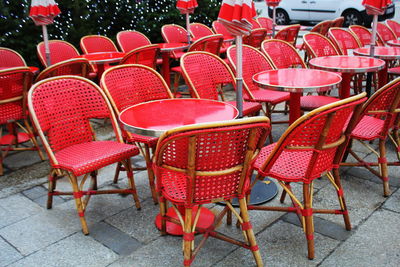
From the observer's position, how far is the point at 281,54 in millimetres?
4789

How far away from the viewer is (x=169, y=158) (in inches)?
84.4

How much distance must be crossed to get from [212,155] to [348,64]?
260 centimetres

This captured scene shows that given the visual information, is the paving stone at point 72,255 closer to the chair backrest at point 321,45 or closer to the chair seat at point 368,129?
the chair seat at point 368,129

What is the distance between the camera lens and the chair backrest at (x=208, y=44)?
519 centimetres

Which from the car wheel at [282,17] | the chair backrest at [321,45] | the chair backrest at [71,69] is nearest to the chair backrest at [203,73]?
the chair backrest at [71,69]

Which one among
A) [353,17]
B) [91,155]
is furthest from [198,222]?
[353,17]

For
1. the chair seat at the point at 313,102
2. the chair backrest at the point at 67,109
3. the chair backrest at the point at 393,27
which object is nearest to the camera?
the chair backrest at the point at 67,109

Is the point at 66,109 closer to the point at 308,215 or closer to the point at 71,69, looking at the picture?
the point at 71,69

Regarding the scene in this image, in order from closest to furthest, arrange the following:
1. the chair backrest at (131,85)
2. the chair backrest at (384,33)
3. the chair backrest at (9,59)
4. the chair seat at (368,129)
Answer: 1. the chair seat at (368,129)
2. the chair backrest at (131,85)
3. the chair backrest at (9,59)
4. the chair backrest at (384,33)

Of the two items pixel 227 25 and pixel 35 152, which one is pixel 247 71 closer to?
pixel 227 25

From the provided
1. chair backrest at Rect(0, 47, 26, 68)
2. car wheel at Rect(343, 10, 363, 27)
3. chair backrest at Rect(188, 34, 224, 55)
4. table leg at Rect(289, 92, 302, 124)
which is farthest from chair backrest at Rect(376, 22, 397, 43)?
car wheel at Rect(343, 10, 363, 27)

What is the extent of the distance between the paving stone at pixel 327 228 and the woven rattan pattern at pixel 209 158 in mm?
845

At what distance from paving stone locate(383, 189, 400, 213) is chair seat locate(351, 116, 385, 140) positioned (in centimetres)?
49

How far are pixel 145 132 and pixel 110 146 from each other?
2.70ft
